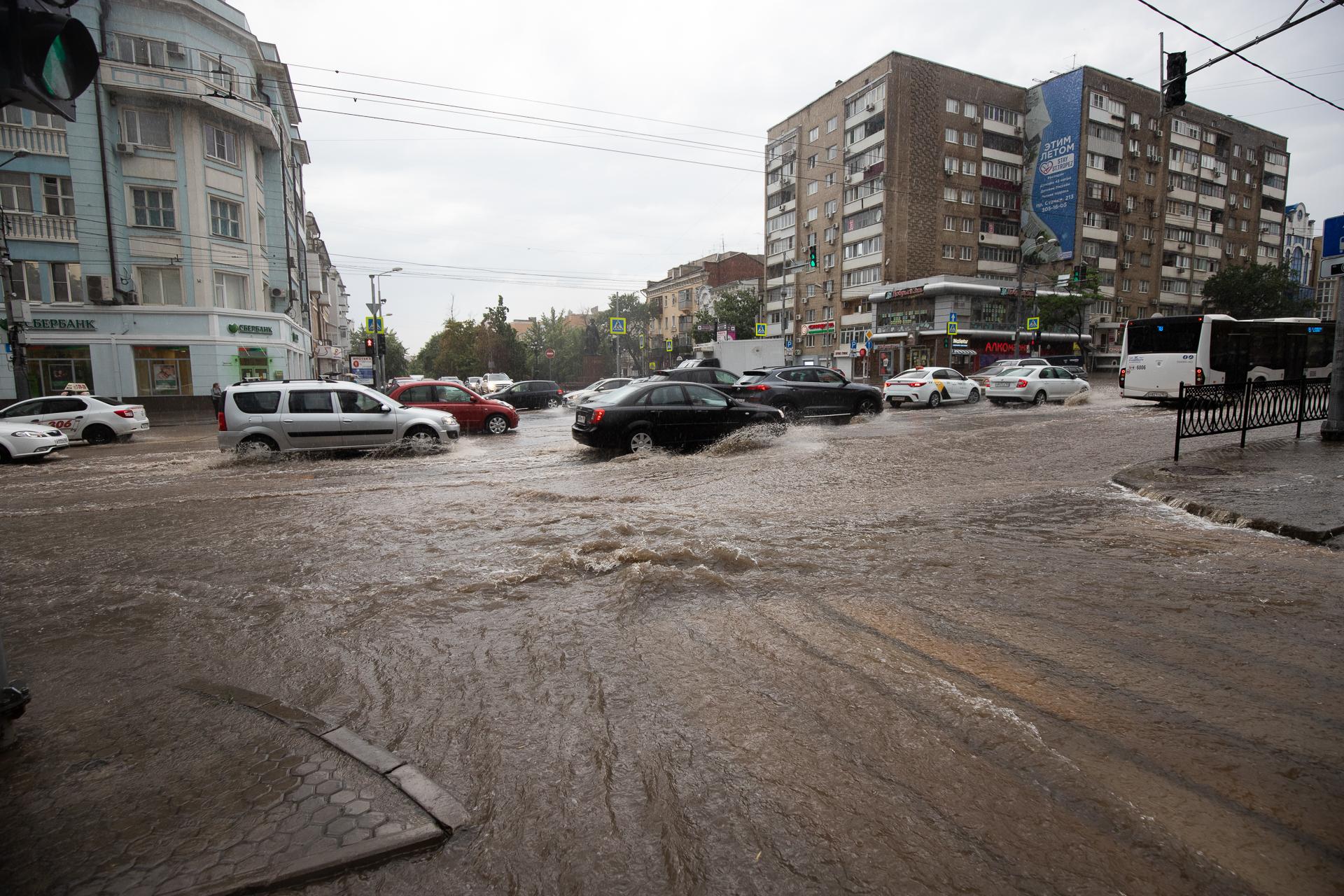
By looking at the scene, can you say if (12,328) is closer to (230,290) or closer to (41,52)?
(230,290)

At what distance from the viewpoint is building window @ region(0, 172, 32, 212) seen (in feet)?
86.5

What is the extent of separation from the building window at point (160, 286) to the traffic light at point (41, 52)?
1261 inches

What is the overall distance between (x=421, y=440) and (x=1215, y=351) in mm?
21321

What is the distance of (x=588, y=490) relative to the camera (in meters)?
9.20

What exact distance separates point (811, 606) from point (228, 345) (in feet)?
106

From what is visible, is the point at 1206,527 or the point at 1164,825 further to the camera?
the point at 1206,527

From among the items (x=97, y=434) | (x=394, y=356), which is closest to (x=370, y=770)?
(x=97, y=434)

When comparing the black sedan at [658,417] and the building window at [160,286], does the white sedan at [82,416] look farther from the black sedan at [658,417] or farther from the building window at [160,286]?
the black sedan at [658,417]

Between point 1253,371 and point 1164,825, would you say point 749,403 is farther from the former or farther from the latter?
point 1253,371

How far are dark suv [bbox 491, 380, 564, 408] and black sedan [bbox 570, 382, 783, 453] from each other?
54.7 feet

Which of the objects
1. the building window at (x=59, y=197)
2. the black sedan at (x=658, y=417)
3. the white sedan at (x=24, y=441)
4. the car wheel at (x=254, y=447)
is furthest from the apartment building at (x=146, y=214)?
the black sedan at (x=658, y=417)

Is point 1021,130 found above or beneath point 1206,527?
above

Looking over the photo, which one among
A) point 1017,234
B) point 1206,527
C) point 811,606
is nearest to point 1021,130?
point 1017,234

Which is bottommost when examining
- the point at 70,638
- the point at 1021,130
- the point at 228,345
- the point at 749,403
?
the point at 70,638
